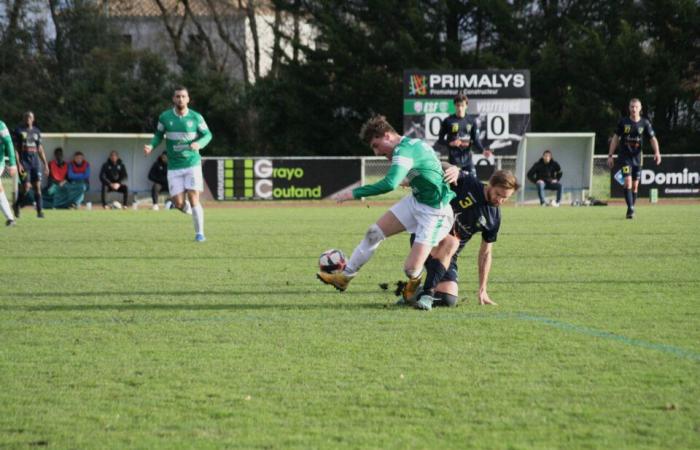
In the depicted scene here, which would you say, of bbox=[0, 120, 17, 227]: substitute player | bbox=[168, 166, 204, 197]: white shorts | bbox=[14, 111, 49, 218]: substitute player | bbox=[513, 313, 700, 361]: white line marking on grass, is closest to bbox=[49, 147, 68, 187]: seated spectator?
bbox=[14, 111, 49, 218]: substitute player

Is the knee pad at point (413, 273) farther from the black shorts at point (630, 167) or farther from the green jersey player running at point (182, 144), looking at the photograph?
the black shorts at point (630, 167)

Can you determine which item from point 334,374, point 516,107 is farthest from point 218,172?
point 334,374

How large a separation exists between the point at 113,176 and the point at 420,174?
2028cm

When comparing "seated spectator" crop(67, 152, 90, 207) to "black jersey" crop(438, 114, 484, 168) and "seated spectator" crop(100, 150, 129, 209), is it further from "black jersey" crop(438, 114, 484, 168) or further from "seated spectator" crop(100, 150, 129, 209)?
"black jersey" crop(438, 114, 484, 168)

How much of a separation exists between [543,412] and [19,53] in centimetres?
4309

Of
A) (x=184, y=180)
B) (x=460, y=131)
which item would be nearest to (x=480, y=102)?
(x=460, y=131)

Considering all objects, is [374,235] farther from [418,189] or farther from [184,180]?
[184,180]

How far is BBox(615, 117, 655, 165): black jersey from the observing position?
683 inches

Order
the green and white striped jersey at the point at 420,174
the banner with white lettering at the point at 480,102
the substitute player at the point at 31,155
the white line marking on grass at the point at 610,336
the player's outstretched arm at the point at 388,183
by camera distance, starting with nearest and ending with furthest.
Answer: the white line marking on grass at the point at 610,336
the player's outstretched arm at the point at 388,183
the green and white striped jersey at the point at 420,174
the substitute player at the point at 31,155
the banner with white lettering at the point at 480,102

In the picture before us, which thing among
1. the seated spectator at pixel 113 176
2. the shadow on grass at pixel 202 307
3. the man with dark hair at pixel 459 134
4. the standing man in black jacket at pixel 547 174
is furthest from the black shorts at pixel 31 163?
the standing man in black jacket at pixel 547 174

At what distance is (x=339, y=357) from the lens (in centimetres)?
557

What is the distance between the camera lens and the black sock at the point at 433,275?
7551mm

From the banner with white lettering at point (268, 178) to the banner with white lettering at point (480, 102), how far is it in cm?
277

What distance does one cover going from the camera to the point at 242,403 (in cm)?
454
